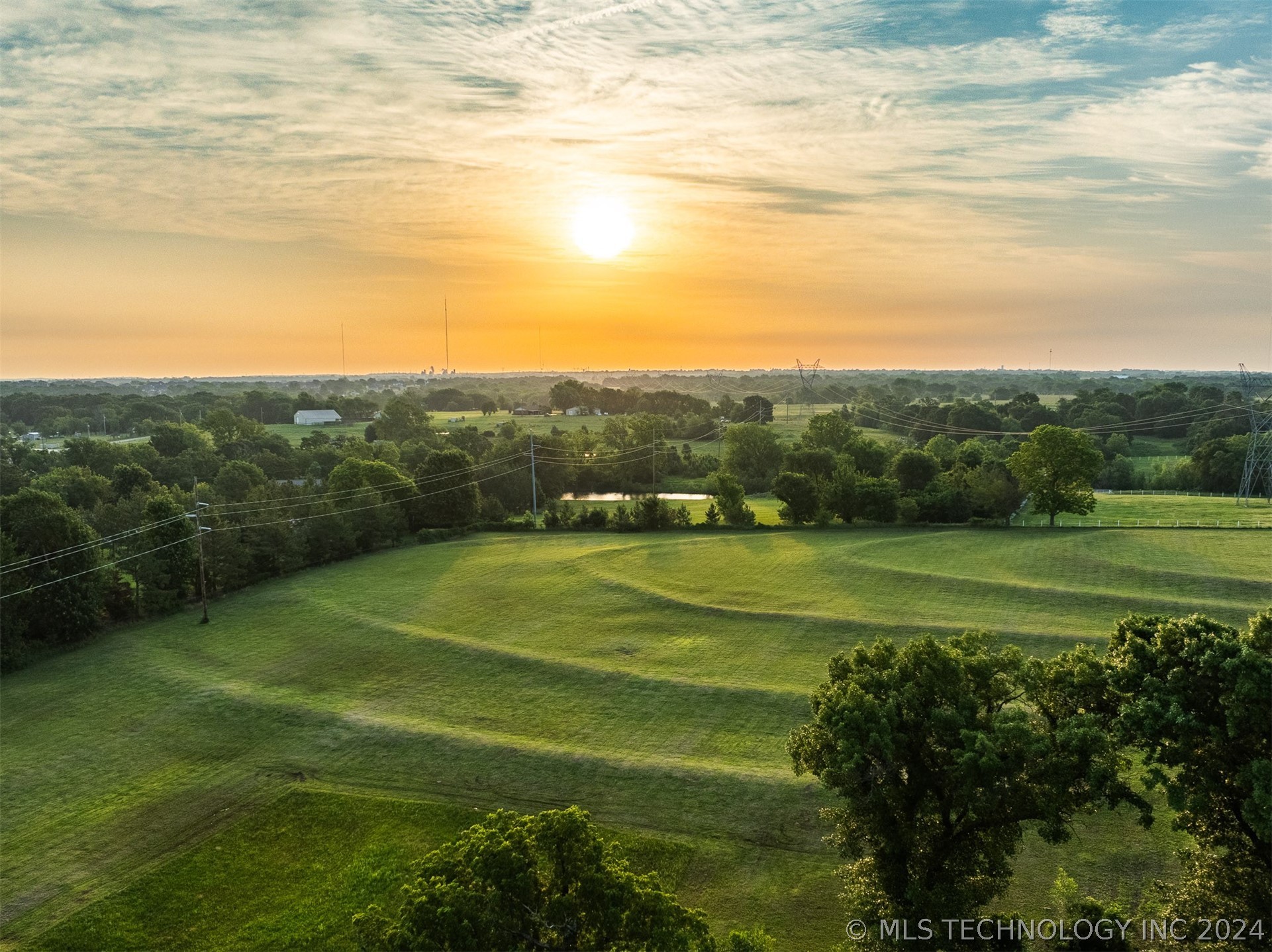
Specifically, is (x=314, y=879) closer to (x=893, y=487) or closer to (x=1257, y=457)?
(x=893, y=487)

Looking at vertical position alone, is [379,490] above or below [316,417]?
below

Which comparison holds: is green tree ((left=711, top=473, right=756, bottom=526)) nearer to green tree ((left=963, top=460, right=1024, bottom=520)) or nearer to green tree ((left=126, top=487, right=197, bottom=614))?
green tree ((left=963, top=460, right=1024, bottom=520))

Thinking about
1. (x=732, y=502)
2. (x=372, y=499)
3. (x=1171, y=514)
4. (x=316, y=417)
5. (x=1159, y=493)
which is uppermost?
(x=316, y=417)

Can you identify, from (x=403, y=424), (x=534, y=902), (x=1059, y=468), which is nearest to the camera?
(x=534, y=902)

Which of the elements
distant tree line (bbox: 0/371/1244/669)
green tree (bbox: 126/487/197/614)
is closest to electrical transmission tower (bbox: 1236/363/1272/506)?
distant tree line (bbox: 0/371/1244/669)

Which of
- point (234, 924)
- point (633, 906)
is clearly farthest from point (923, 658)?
point (234, 924)

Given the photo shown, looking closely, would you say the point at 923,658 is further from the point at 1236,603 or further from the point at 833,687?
the point at 1236,603

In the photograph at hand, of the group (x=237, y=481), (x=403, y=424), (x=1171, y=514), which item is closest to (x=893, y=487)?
(x=1171, y=514)
